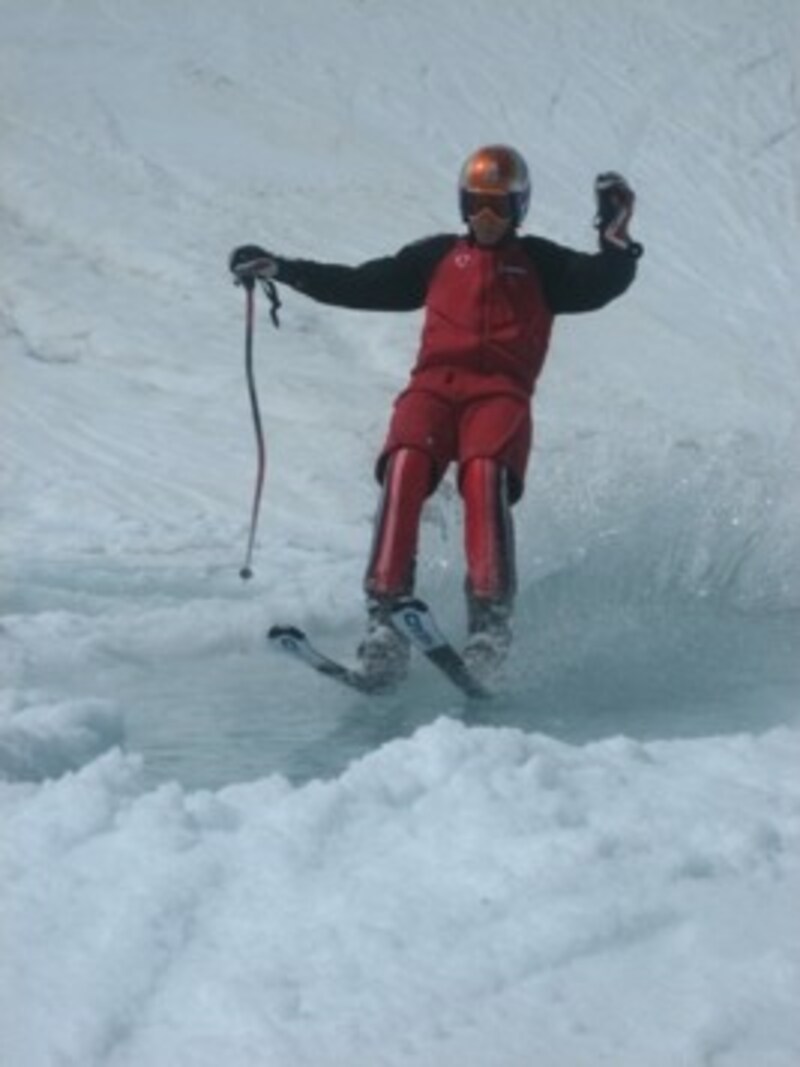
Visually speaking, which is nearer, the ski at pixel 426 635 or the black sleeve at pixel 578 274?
the ski at pixel 426 635

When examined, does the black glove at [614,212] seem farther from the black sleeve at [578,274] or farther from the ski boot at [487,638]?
the ski boot at [487,638]

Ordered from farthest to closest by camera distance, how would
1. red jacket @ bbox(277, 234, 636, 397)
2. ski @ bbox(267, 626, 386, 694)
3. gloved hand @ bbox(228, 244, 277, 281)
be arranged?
gloved hand @ bbox(228, 244, 277, 281) → red jacket @ bbox(277, 234, 636, 397) → ski @ bbox(267, 626, 386, 694)

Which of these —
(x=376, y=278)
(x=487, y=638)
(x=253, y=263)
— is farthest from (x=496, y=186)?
(x=487, y=638)

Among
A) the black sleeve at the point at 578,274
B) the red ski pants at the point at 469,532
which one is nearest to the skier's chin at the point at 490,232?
the black sleeve at the point at 578,274

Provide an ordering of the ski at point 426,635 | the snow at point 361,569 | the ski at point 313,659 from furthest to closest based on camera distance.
Result: the ski at point 313,659 < the ski at point 426,635 < the snow at point 361,569

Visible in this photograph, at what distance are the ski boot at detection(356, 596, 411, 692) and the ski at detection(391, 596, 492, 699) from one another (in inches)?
2.0

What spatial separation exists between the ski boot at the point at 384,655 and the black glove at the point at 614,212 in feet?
4.59

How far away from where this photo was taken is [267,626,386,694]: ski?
513 cm

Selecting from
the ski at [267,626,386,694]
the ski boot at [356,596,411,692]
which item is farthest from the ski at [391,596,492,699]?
the ski at [267,626,386,694]

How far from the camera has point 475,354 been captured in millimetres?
5598

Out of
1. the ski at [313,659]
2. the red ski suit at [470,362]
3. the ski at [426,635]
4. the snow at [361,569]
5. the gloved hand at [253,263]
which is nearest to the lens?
the snow at [361,569]

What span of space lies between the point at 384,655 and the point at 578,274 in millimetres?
1427

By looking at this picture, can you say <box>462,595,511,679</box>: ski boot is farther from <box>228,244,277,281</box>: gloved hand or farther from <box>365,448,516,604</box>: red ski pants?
<box>228,244,277,281</box>: gloved hand

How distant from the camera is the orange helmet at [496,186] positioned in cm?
564
